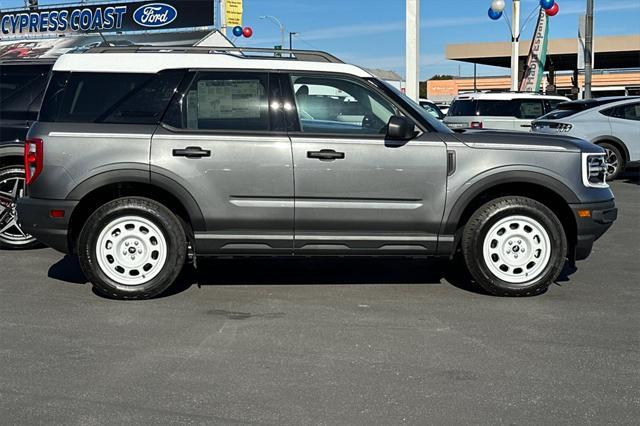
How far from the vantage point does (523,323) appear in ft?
17.1

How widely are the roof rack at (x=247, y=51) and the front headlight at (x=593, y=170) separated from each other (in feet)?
7.22

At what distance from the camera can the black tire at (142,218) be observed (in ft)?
18.6

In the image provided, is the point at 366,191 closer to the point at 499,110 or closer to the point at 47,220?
the point at 47,220

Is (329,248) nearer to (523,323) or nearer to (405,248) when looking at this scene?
(405,248)

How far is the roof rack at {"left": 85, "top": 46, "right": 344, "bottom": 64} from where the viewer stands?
19.3 ft

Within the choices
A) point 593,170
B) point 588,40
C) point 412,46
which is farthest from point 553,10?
point 593,170

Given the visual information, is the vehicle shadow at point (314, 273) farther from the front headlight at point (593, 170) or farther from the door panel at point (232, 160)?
the front headlight at point (593, 170)

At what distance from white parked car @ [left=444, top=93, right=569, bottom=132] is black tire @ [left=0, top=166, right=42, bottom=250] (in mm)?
11211

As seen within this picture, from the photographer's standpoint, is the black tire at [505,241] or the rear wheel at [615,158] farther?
the rear wheel at [615,158]

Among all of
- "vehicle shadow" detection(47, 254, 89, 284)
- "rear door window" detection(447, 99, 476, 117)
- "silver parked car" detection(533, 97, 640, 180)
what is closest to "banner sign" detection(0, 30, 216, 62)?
"rear door window" detection(447, 99, 476, 117)

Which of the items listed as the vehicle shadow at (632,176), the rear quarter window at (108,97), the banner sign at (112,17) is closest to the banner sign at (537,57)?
the vehicle shadow at (632,176)

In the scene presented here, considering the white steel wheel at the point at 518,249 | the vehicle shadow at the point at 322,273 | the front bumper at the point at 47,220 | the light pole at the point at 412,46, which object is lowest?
the vehicle shadow at the point at 322,273

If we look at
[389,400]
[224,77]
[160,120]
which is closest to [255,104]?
[224,77]

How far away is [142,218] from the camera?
5.71 meters
